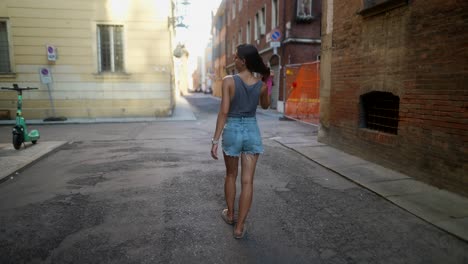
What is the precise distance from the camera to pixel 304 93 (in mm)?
13445

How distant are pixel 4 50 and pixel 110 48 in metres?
4.33

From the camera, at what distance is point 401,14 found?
5539mm

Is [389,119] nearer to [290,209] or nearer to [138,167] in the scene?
[290,209]

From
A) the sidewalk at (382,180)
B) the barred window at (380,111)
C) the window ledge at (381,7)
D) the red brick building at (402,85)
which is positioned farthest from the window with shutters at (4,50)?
A: the barred window at (380,111)

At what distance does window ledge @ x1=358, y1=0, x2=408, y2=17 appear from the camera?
5.58 metres

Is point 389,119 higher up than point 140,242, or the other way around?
point 389,119

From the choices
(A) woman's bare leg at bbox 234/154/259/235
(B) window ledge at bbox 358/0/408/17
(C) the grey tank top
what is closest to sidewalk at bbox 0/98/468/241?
(A) woman's bare leg at bbox 234/154/259/235

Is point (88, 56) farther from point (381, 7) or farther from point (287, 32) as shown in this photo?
point (381, 7)

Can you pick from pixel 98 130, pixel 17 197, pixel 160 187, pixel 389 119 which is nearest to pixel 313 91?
pixel 389 119

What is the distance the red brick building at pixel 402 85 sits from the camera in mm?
4508

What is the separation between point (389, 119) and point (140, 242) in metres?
4.97

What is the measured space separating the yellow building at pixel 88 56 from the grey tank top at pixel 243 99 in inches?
501

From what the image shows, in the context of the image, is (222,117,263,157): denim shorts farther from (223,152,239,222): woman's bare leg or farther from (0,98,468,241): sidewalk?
(0,98,468,241): sidewalk

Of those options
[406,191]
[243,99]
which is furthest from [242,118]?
[406,191]
